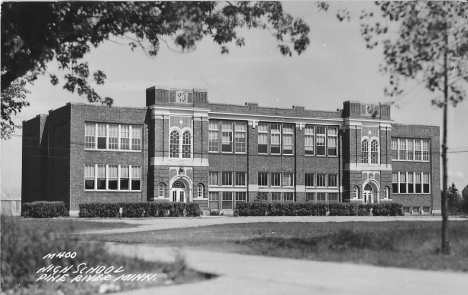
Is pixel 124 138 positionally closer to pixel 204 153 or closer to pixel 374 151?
pixel 204 153

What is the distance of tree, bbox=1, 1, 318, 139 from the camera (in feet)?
29.8

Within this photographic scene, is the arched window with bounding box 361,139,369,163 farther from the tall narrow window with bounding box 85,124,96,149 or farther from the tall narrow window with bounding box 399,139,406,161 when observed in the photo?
the tall narrow window with bounding box 85,124,96,149

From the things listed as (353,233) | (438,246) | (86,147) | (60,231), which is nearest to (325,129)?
(353,233)

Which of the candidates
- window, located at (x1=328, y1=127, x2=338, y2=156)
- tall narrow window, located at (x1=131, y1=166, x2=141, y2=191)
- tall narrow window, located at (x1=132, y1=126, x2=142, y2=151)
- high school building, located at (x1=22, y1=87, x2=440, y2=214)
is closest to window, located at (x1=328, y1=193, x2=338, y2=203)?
high school building, located at (x1=22, y1=87, x2=440, y2=214)

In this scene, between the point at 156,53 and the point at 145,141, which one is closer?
the point at 156,53

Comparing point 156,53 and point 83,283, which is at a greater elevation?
point 156,53

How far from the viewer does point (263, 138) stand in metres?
11.2

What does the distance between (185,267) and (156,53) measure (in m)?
3.13

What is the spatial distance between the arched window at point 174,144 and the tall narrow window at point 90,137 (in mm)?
1204

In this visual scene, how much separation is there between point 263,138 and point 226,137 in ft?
3.56

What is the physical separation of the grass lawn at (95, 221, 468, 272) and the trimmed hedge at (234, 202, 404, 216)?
1.51 feet

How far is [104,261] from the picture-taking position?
29.5 feet

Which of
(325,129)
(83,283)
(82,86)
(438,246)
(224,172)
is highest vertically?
(82,86)

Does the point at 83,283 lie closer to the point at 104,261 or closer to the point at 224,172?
the point at 104,261
